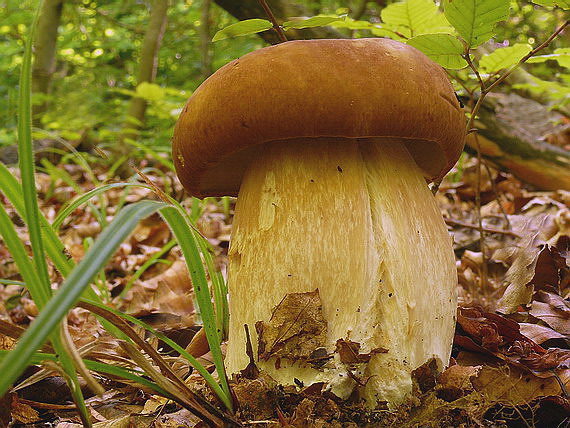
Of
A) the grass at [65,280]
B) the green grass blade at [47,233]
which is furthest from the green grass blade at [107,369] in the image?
the green grass blade at [47,233]

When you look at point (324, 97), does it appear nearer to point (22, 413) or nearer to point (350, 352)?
point (350, 352)

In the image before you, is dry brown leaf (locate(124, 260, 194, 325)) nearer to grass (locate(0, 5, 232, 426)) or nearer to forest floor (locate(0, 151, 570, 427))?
forest floor (locate(0, 151, 570, 427))

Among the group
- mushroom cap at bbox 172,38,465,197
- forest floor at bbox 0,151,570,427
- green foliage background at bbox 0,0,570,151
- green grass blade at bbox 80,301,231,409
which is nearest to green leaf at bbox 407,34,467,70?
mushroom cap at bbox 172,38,465,197

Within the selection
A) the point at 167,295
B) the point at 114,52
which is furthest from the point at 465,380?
the point at 114,52

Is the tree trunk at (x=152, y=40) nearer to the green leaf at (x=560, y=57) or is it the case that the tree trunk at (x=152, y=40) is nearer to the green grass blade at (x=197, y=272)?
the green leaf at (x=560, y=57)

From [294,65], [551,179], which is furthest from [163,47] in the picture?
[294,65]

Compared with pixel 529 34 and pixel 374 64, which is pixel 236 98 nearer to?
pixel 374 64
